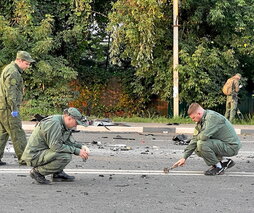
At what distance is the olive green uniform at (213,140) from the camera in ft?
25.0

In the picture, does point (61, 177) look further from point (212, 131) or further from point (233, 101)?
point (233, 101)

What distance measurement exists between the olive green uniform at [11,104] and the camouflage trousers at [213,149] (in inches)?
105

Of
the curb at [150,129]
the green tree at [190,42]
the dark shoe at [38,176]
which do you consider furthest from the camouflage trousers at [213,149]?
the green tree at [190,42]

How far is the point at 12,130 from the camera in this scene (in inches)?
326

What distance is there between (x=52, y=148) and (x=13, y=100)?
5.42ft

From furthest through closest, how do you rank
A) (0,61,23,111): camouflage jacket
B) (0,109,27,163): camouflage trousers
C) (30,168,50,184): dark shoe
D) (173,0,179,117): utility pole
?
1. (173,0,179,117): utility pole
2. (0,109,27,163): camouflage trousers
3. (0,61,23,111): camouflage jacket
4. (30,168,50,184): dark shoe

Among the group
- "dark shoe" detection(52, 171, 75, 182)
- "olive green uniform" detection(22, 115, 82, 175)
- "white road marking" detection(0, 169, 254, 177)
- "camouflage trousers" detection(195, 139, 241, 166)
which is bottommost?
"white road marking" detection(0, 169, 254, 177)

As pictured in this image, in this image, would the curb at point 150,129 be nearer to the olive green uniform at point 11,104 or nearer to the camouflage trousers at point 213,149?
the olive green uniform at point 11,104

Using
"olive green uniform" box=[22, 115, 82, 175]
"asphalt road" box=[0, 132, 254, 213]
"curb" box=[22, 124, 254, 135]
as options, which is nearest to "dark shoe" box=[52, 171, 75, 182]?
"asphalt road" box=[0, 132, 254, 213]

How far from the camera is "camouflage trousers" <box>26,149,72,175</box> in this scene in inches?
269

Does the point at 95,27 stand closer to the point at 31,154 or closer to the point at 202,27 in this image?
the point at 202,27

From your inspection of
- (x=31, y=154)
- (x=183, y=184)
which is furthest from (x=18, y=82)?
(x=183, y=184)

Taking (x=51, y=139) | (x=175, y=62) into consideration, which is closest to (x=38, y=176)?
(x=51, y=139)

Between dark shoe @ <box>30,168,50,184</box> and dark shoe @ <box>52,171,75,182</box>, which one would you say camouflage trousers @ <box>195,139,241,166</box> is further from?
dark shoe @ <box>30,168,50,184</box>
